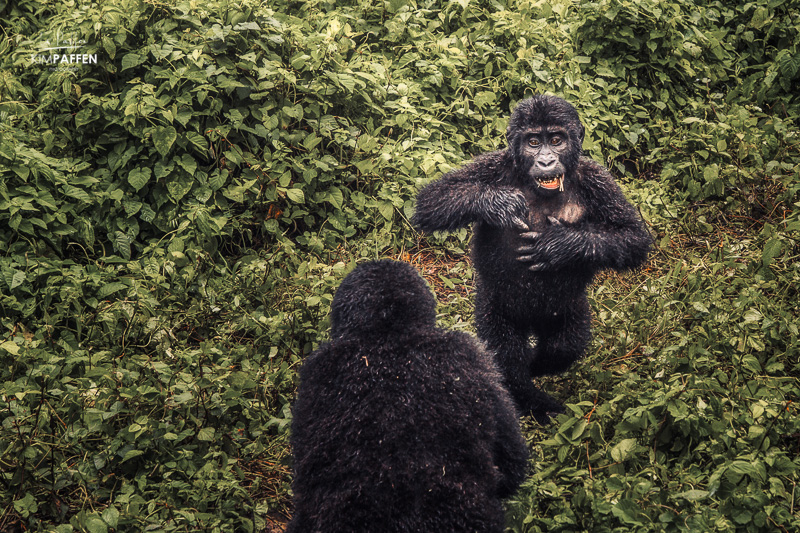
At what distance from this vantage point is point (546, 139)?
3873 millimetres

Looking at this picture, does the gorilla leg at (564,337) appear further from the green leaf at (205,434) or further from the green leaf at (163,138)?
the green leaf at (163,138)

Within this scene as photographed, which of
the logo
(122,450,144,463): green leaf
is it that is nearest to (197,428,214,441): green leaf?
(122,450,144,463): green leaf

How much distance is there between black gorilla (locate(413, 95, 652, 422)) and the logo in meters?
3.11

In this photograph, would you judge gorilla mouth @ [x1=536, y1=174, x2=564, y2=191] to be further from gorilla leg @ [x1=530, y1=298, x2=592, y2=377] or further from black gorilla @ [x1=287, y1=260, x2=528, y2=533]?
black gorilla @ [x1=287, y1=260, x2=528, y2=533]

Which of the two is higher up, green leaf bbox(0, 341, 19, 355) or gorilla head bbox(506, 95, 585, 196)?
gorilla head bbox(506, 95, 585, 196)

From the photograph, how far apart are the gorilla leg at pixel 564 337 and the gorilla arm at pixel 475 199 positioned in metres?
0.58

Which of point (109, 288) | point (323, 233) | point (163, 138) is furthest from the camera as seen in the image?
point (323, 233)

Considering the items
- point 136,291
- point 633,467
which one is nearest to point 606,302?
point 633,467

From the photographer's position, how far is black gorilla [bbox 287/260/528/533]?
8.86ft

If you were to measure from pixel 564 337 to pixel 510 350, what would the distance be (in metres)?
0.31

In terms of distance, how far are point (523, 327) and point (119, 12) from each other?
3.83 m

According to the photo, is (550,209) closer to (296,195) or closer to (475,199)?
(475,199)

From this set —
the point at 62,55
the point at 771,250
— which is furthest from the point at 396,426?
the point at 62,55

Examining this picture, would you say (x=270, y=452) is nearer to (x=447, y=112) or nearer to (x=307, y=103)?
(x=307, y=103)
